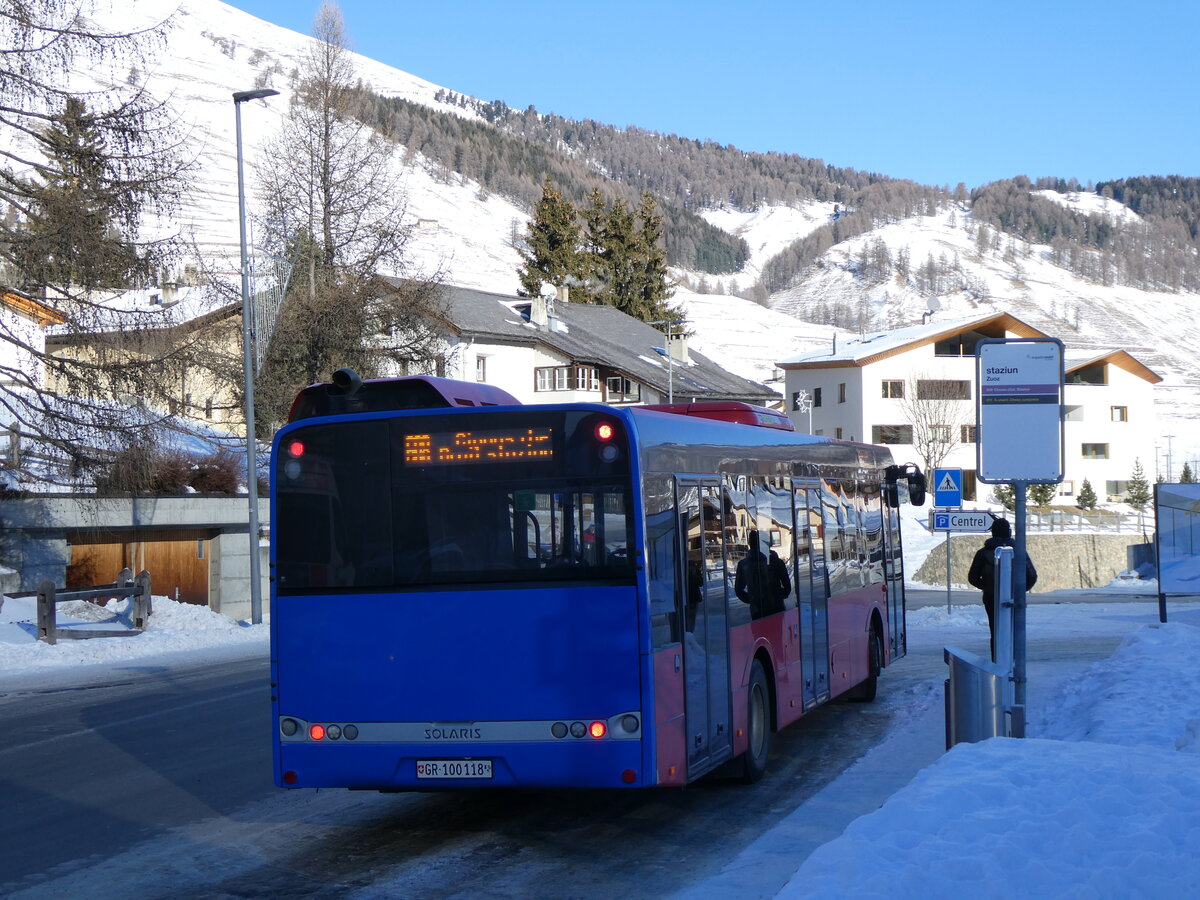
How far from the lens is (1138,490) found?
76625 mm

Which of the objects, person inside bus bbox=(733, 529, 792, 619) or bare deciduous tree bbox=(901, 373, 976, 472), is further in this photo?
bare deciduous tree bbox=(901, 373, 976, 472)

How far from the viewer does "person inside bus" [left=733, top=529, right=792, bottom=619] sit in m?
10.1

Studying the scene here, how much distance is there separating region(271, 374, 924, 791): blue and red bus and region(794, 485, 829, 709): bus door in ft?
9.59

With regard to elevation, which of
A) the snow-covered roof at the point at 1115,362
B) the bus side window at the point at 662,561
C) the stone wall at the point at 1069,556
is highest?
the snow-covered roof at the point at 1115,362

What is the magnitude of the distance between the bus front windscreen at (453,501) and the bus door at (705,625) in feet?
2.77

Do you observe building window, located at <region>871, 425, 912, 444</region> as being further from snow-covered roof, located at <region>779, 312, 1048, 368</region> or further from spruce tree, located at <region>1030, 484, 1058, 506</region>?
spruce tree, located at <region>1030, 484, 1058, 506</region>

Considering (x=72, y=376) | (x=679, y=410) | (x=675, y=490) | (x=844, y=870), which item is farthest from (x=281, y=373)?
(x=844, y=870)

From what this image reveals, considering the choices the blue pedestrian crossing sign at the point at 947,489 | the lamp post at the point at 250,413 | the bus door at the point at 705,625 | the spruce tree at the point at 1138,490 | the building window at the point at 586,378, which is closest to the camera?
the bus door at the point at 705,625

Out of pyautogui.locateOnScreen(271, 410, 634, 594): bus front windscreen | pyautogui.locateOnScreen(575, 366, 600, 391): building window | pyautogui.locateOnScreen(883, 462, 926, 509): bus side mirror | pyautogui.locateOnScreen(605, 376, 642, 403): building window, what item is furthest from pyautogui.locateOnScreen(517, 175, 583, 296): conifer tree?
pyautogui.locateOnScreen(271, 410, 634, 594): bus front windscreen

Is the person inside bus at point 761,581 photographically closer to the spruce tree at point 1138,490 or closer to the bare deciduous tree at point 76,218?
the bare deciduous tree at point 76,218

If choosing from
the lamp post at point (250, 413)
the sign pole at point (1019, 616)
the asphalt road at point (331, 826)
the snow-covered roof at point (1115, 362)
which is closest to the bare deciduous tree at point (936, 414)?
the snow-covered roof at point (1115, 362)

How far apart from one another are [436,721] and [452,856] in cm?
80

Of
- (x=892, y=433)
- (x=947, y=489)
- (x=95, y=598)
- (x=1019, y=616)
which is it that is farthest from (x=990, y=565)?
(x=892, y=433)

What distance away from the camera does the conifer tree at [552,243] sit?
93.6 metres
